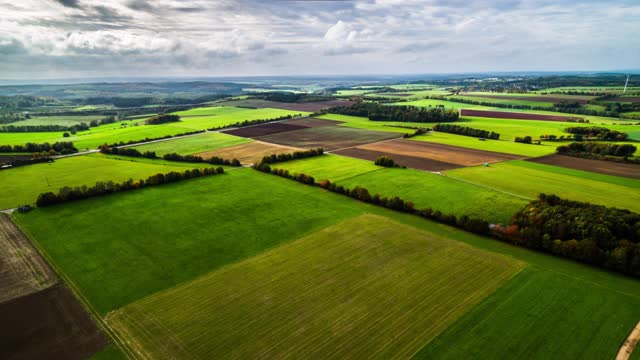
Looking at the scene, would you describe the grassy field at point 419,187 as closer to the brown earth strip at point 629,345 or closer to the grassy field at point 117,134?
the brown earth strip at point 629,345

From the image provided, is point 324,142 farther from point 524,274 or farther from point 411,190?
point 524,274

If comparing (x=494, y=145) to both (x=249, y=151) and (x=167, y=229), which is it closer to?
(x=249, y=151)

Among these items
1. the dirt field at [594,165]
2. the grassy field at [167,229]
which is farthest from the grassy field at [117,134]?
the dirt field at [594,165]

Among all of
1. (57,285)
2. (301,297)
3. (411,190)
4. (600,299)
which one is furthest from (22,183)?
(600,299)

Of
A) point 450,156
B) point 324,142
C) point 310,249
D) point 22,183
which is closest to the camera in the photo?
point 310,249

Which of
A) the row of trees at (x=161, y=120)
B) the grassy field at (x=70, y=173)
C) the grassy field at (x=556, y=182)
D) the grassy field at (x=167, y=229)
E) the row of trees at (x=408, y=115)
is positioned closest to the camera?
the grassy field at (x=167, y=229)
